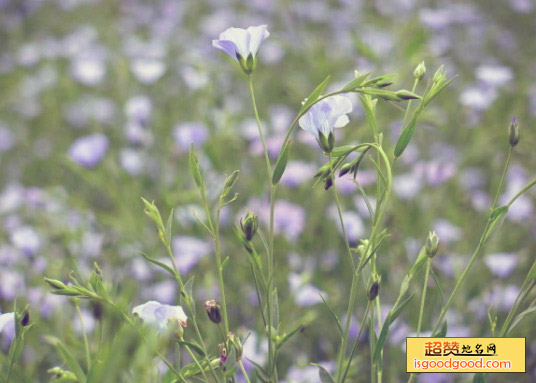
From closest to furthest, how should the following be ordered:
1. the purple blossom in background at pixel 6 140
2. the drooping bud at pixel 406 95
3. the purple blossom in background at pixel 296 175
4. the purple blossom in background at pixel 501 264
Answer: the drooping bud at pixel 406 95 < the purple blossom in background at pixel 501 264 < the purple blossom in background at pixel 296 175 < the purple blossom in background at pixel 6 140

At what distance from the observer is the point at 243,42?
51 cm

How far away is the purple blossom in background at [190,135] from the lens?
1288 mm

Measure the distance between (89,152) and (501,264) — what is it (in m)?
0.83

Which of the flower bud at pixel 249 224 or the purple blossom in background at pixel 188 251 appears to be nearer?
the flower bud at pixel 249 224

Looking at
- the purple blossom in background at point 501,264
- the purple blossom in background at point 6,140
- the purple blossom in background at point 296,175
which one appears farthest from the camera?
the purple blossom in background at point 6,140

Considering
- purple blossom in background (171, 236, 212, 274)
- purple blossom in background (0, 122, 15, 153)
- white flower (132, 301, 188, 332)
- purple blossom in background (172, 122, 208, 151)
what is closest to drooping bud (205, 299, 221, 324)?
white flower (132, 301, 188, 332)

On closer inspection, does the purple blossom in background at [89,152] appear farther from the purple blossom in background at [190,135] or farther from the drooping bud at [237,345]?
the drooping bud at [237,345]

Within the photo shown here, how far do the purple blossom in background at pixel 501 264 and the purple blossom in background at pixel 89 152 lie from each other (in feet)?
2.55

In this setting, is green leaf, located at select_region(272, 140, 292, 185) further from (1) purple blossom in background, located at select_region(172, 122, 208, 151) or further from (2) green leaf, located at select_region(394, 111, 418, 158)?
(1) purple blossom in background, located at select_region(172, 122, 208, 151)

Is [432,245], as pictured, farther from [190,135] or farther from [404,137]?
[190,135]

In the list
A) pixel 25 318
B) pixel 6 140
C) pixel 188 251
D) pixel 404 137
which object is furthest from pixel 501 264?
pixel 6 140

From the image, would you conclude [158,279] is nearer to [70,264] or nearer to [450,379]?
[70,264]

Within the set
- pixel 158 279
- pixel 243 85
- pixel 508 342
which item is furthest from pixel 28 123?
pixel 508 342

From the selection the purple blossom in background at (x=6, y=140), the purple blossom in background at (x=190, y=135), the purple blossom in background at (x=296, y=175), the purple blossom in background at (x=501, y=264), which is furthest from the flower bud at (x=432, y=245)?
the purple blossom in background at (x=6, y=140)
